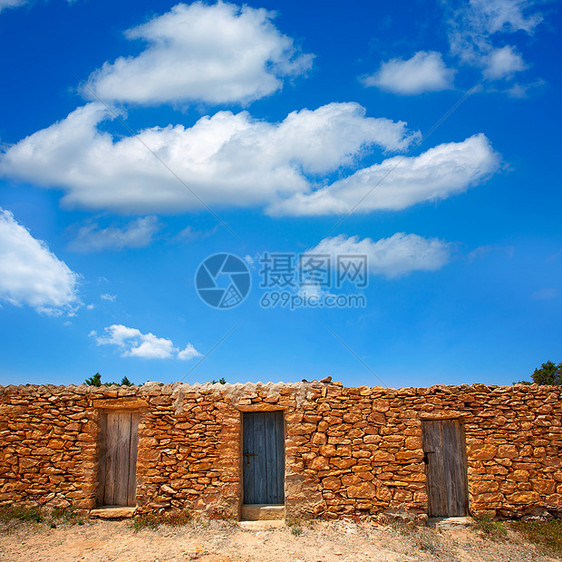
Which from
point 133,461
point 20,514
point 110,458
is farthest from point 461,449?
point 20,514

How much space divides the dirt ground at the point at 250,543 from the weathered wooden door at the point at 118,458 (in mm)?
623

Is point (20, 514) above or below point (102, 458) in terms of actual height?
below

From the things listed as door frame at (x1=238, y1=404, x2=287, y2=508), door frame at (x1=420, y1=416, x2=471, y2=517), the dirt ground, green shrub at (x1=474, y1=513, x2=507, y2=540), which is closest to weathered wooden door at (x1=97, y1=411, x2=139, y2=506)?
the dirt ground

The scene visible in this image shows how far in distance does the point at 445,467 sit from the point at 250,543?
4.28m

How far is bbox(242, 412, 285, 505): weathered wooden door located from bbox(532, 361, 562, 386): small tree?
16863 mm

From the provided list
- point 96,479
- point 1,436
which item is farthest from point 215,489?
point 1,436

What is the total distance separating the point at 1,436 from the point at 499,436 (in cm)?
1021

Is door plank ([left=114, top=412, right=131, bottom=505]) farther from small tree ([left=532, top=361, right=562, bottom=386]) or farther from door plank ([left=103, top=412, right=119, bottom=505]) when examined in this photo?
small tree ([left=532, top=361, right=562, bottom=386])

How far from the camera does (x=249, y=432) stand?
392 inches

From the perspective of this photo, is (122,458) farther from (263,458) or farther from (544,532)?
(544,532)

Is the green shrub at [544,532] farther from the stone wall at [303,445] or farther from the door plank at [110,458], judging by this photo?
the door plank at [110,458]

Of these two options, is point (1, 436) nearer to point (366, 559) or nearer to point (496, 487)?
point (366, 559)

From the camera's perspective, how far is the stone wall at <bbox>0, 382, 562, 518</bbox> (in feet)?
30.3

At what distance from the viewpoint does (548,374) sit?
2203 centimetres
